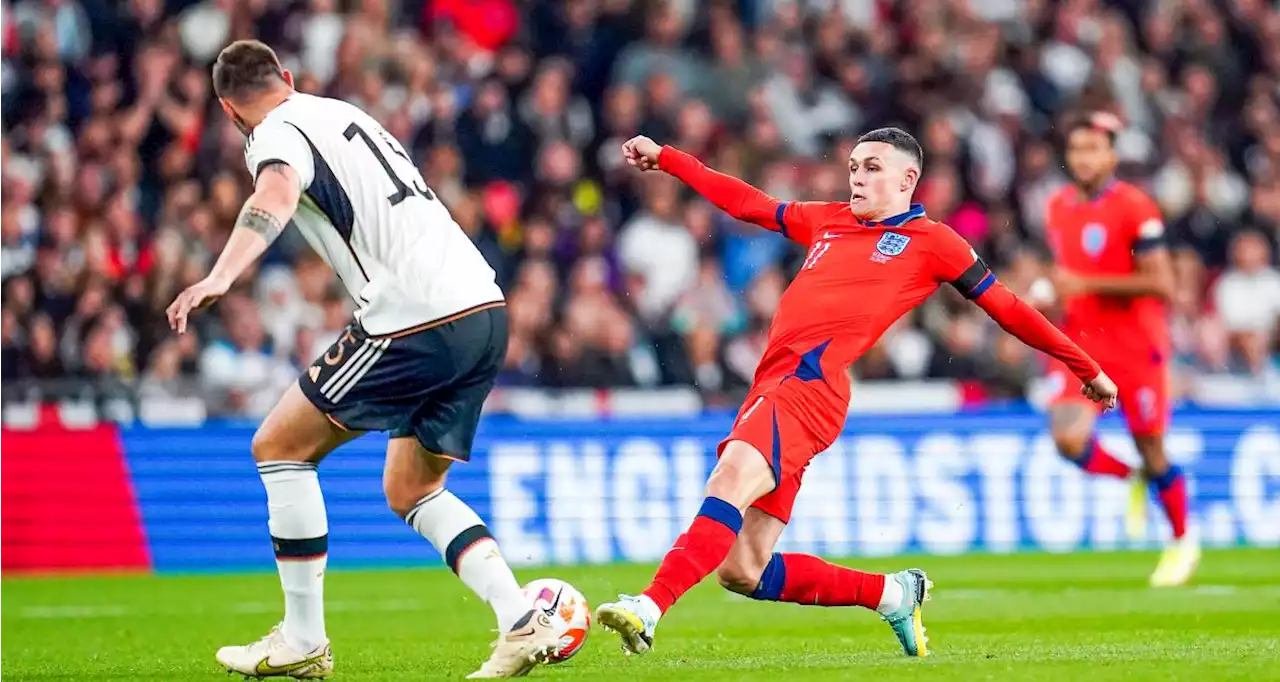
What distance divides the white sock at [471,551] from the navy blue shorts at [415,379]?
0.23m

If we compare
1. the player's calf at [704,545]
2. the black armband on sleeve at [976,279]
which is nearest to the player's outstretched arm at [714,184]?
the black armband on sleeve at [976,279]

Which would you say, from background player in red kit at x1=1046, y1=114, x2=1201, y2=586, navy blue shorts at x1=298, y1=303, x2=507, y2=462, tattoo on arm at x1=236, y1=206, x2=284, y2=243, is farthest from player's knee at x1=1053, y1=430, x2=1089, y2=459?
tattoo on arm at x1=236, y1=206, x2=284, y2=243

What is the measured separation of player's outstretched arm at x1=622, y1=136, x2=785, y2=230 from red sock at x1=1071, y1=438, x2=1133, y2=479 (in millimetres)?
4827

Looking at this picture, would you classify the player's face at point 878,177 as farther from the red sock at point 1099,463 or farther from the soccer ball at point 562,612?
the red sock at point 1099,463

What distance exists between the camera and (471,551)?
7.13m

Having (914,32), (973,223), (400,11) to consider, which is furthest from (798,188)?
(400,11)

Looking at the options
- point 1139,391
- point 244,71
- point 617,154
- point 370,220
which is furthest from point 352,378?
point 617,154

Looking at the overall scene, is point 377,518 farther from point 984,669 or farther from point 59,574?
point 984,669

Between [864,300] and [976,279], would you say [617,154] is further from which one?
[976,279]

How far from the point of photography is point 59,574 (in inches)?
584

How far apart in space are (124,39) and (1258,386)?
10.7m

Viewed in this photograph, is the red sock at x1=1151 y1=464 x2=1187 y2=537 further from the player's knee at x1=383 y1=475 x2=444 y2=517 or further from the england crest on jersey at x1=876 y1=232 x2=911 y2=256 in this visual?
the player's knee at x1=383 y1=475 x2=444 y2=517

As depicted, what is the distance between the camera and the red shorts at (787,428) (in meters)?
7.29

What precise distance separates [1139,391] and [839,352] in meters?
5.26
